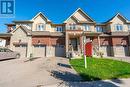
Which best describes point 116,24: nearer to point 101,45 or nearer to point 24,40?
point 101,45

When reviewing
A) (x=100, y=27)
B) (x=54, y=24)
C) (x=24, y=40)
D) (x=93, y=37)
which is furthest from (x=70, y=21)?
(x=24, y=40)

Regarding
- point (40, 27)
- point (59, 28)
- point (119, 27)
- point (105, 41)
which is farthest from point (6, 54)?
point (119, 27)

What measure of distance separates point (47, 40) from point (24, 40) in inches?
177

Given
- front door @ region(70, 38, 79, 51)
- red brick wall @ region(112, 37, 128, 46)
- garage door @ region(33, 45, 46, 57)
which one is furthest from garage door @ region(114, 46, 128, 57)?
garage door @ region(33, 45, 46, 57)

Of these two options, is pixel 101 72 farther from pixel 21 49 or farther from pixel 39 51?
pixel 21 49

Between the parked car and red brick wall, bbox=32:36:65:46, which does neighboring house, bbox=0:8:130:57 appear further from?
the parked car

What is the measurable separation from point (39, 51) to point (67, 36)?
657 centimetres

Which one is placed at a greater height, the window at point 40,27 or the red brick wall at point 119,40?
the window at point 40,27

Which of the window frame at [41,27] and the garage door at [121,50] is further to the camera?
the window frame at [41,27]

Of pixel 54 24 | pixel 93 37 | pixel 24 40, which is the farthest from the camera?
pixel 54 24

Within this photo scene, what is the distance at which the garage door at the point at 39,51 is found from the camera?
26.8 meters

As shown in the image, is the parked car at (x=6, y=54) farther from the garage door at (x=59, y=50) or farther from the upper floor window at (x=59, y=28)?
the upper floor window at (x=59, y=28)

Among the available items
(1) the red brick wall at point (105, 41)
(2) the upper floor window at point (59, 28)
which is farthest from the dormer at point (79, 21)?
(1) the red brick wall at point (105, 41)

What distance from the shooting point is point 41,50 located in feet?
89.1
